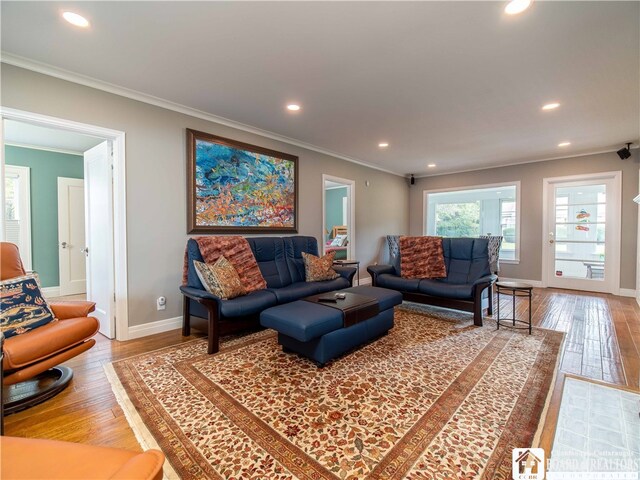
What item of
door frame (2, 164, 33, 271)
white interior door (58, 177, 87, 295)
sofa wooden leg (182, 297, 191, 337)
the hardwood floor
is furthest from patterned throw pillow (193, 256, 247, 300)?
door frame (2, 164, 33, 271)

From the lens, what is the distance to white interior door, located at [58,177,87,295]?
502 centimetres

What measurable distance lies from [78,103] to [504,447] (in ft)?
13.7

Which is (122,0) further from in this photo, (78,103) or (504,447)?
(504,447)

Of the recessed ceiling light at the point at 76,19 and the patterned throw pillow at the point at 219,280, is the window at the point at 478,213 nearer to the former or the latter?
the patterned throw pillow at the point at 219,280

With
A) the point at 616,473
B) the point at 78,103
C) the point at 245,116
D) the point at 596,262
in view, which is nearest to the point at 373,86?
the point at 245,116

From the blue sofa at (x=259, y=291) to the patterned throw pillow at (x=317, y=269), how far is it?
0.33 ft

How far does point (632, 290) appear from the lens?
16.0ft

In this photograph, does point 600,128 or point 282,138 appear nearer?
point 600,128

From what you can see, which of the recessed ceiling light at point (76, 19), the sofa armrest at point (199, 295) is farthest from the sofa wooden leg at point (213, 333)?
Answer: the recessed ceiling light at point (76, 19)

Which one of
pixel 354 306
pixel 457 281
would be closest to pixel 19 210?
pixel 354 306

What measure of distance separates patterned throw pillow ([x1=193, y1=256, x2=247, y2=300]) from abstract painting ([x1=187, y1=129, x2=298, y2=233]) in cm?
73

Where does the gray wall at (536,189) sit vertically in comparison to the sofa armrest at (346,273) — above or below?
above

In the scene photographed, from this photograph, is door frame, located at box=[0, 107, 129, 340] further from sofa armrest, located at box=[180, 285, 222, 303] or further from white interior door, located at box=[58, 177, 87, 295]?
white interior door, located at box=[58, 177, 87, 295]

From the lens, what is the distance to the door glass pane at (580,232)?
5.21 meters
